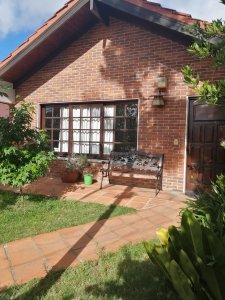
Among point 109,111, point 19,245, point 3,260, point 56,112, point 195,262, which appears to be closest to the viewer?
point 195,262

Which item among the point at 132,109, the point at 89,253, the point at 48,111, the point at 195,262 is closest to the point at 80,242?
the point at 89,253

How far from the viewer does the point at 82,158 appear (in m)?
7.20

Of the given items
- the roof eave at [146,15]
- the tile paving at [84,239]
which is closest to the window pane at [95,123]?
the tile paving at [84,239]

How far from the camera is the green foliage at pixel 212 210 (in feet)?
9.36

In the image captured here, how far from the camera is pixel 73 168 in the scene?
7.17m

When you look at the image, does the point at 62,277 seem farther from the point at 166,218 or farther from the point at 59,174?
the point at 59,174

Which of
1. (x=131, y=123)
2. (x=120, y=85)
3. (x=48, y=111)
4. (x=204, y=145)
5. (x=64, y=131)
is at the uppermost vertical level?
(x=120, y=85)

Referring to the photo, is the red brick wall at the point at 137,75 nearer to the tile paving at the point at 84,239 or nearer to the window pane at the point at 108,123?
the window pane at the point at 108,123

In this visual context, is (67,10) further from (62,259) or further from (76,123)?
(62,259)

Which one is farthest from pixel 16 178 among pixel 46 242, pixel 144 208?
pixel 144 208

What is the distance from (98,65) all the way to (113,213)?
4146 mm

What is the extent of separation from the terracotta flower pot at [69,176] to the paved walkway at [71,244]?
287cm

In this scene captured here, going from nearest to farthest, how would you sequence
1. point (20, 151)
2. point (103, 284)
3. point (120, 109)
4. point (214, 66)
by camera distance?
point (103, 284)
point (214, 66)
point (20, 151)
point (120, 109)

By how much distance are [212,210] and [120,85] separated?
4.37 m
